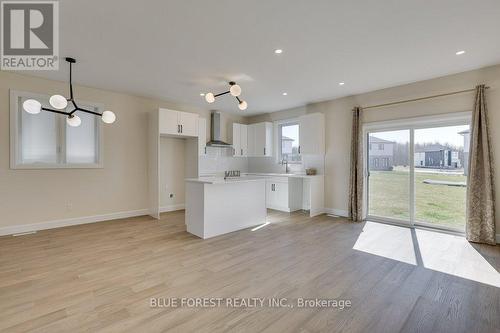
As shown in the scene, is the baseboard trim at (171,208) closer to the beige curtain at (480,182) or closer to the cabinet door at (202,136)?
the cabinet door at (202,136)

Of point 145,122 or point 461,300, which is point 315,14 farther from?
point 145,122

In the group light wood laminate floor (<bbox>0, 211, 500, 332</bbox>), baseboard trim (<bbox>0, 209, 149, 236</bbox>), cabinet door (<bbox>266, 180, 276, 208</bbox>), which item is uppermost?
cabinet door (<bbox>266, 180, 276, 208</bbox>)

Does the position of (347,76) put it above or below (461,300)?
above

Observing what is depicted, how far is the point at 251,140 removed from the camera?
7207mm

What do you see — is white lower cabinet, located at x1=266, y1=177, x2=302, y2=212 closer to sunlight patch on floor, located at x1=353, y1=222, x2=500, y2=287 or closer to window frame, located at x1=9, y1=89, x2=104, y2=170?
sunlight patch on floor, located at x1=353, y1=222, x2=500, y2=287

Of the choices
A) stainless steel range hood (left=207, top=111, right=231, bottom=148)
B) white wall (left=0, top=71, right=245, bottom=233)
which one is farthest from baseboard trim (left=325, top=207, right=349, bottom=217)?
white wall (left=0, top=71, right=245, bottom=233)

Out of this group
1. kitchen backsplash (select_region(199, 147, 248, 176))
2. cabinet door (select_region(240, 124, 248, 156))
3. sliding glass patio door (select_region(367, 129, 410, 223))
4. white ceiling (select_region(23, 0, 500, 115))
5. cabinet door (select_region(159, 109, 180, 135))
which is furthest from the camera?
cabinet door (select_region(240, 124, 248, 156))

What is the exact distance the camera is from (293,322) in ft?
6.02

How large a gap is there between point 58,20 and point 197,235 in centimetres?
332

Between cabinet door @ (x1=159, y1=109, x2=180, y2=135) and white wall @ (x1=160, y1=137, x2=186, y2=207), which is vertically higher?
cabinet door @ (x1=159, y1=109, x2=180, y2=135)

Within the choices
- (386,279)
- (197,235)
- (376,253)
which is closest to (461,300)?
(386,279)

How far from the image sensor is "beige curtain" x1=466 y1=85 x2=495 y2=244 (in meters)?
3.58

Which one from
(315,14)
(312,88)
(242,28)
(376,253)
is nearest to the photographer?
(315,14)

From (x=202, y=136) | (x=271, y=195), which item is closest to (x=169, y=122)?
(x=202, y=136)
